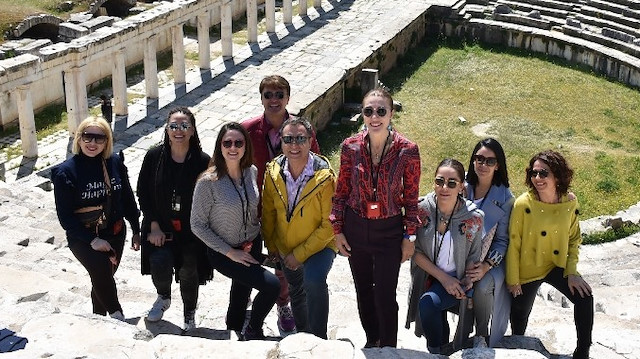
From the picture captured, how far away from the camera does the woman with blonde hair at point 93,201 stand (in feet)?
21.6

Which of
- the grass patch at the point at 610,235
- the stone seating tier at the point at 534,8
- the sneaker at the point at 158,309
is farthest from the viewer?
the stone seating tier at the point at 534,8

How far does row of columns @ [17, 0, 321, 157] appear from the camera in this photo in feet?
46.1

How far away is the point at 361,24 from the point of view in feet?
69.7

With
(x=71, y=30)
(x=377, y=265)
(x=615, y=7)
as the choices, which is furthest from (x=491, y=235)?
(x=615, y=7)

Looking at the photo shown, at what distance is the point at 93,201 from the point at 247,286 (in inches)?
55.0

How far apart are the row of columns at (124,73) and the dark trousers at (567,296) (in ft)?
31.9

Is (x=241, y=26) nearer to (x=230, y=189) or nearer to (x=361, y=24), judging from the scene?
(x=361, y=24)

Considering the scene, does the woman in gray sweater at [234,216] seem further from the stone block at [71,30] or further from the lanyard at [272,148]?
the stone block at [71,30]

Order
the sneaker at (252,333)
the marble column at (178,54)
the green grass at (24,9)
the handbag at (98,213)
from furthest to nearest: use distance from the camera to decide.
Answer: the green grass at (24,9) → the marble column at (178,54) → the handbag at (98,213) → the sneaker at (252,333)

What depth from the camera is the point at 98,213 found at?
22.0 feet

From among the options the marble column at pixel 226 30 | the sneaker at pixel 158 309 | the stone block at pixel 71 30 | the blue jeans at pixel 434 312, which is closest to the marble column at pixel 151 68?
the marble column at pixel 226 30

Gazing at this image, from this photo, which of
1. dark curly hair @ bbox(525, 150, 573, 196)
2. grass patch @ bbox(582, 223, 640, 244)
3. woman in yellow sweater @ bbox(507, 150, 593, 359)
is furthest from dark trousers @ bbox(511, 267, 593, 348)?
grass patch @ bbox(582, 223, 640, 244)

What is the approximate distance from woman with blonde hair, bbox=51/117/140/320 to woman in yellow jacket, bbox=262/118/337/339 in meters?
1.28

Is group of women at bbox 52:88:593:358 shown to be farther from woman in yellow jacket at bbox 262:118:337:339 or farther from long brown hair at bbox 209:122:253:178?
woman in yellow jacket at bbox 262:118:337:339
